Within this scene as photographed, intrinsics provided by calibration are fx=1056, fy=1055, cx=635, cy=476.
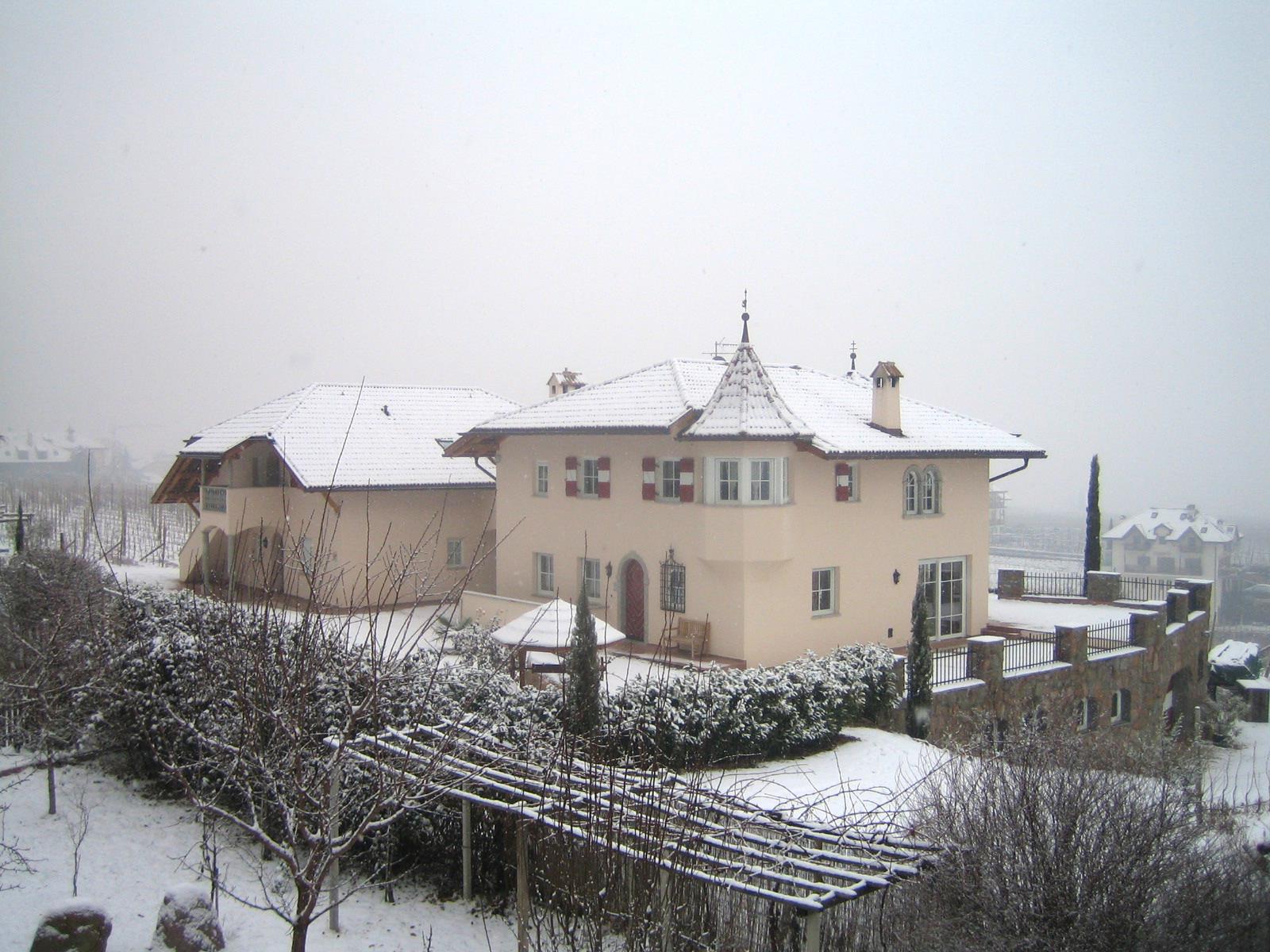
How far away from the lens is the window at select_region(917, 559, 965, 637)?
23.8 metres

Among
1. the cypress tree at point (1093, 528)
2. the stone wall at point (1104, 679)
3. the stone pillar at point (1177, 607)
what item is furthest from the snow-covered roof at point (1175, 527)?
the stone pillar at point (1177, 607)

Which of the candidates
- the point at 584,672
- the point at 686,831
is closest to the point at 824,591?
the point at 584,672

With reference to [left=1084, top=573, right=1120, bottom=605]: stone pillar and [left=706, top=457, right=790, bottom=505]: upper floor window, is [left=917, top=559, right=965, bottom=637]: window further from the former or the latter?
[left=1084, top=573, right=1120, bottom=605]: stone pillar

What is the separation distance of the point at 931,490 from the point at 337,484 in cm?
1406

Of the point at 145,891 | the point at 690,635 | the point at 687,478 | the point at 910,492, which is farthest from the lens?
the point at 910,492

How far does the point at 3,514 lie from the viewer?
26.8m

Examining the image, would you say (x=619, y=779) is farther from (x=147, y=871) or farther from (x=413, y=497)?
(x=413, y=497)

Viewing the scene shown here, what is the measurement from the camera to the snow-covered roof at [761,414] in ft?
67.2

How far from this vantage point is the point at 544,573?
24578 millimetres

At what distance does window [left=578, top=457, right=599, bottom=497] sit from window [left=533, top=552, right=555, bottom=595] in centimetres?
196

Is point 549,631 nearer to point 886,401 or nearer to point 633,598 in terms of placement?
point 633,598

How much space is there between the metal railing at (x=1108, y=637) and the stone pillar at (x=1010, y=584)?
21.3ft

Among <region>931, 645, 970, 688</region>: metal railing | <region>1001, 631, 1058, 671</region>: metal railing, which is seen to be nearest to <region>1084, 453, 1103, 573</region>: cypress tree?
<region>1001, 631, 1058, 671</region>: metal railing

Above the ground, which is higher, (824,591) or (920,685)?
(824,591)
